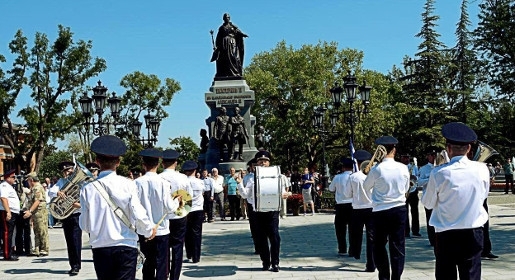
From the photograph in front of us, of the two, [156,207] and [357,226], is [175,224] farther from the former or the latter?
[357,226]

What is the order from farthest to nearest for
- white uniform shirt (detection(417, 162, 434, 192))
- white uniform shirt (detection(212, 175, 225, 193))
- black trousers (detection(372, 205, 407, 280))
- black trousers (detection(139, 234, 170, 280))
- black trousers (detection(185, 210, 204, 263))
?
1. white uniform shirt (detection(212, 175, 225, 193))
2. white uniform shirt (detection(417, 162, 434, 192))
3. black trousers (detection(185, 210, 204, 263))
4. black trousers (detection(372, 205, 407, 280))
5. black trousers (detection(139, 234, 170, 280))

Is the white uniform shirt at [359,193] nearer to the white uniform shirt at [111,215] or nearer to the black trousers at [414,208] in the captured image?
the black trousers at [414,208]

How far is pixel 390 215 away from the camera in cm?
834

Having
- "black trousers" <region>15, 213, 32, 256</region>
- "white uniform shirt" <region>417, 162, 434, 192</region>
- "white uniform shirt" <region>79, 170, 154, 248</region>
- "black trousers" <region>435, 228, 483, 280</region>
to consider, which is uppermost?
"white uniform shirt" <region>417, 162, 434, 192</region>

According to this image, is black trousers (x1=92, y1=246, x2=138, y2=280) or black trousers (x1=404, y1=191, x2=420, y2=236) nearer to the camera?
black trousers (x1=92, y1=246, x2=138, y2=280)

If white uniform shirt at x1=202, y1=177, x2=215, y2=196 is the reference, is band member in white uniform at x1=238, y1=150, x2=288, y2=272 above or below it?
below

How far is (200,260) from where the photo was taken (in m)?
12.0

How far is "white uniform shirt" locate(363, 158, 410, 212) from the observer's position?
27.4 ft

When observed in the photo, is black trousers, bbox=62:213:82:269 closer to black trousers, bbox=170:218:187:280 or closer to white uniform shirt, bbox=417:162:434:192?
black trousers, bbox=170:218:187:280

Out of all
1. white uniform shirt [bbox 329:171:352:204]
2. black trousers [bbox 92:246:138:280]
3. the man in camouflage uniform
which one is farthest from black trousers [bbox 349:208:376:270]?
the man in camouflage uniform

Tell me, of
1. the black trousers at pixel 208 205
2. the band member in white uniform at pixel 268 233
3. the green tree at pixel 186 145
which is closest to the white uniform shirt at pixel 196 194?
the band member in white uniform at pixel 268 233

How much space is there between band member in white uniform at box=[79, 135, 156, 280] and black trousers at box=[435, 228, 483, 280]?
3058mm

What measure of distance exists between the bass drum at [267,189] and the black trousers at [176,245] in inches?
64.0

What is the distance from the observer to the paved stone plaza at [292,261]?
9836 millimetres
